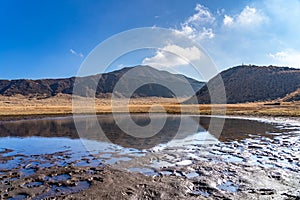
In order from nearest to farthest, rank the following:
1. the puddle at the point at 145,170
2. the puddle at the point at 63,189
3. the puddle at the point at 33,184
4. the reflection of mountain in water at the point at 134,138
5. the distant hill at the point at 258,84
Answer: the puddle at the point at 63,189, the puddle at the point at 33,184, the puddle at the point at 145,170, the reflection of mountain in water at the point at 134,138, the distant hill at the point at 258,84

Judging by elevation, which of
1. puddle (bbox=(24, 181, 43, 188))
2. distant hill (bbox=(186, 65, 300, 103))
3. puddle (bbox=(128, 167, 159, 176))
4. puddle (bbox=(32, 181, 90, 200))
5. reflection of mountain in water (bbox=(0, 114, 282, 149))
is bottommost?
puddle (bbox=(32, 181, 90, 200))

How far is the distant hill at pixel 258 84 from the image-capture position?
136m

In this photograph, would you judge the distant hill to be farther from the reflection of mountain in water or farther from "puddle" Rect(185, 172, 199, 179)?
"puddle" Rect(185, 172, 199, 179)

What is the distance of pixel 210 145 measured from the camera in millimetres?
21062

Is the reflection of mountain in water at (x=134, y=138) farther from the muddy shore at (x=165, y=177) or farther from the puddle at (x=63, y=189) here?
the puddle at (x=63, y=189)

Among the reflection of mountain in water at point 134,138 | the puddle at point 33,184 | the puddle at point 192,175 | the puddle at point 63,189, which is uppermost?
the reflection of mountain in water at point 134,138

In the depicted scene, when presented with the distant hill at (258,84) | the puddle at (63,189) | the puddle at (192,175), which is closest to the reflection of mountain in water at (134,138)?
the puddle at (192,175)

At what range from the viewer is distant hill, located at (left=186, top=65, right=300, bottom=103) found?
13562 cm

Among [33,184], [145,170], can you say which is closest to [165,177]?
[145,170]

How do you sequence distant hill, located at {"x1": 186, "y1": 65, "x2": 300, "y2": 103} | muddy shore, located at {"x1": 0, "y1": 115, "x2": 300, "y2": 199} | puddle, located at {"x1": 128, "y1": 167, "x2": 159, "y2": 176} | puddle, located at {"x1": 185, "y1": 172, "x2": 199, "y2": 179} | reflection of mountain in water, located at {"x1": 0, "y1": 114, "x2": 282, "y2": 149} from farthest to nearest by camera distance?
distant hill, located at {"x1": 186, "y1": 65, "x2": 300, "y2": 103} → reflection of mountain in water, located at {"x1": 0, "y1": 114, "x2": 282, "y2": 149} → puddle, located at {"x1": 128, "y1": 167, "x2": 159, "y2": 176} → puddle, located at {"x1": 185, "y1": 172, "x2": 199, "y2": 179} → muddy shore, located at {"x1": 0, "y1": 115, "x2": 300, "y2": 199}

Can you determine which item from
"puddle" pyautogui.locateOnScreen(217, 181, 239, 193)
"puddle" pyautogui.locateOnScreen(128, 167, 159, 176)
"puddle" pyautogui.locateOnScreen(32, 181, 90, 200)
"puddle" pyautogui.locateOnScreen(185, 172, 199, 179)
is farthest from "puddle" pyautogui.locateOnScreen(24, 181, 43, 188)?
"puddle" pyautogui.locateOnScreen(217, 181, 239, 193)

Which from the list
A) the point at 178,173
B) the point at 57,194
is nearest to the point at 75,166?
the point at 57,194

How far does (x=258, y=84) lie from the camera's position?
486 ft

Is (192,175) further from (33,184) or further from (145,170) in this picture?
(33,184)
